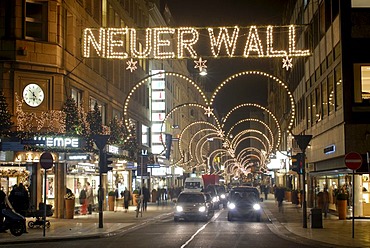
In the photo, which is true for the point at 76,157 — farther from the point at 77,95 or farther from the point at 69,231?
the point at 69,231

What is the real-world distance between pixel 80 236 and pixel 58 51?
13.0 m

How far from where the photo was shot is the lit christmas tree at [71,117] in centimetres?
3428

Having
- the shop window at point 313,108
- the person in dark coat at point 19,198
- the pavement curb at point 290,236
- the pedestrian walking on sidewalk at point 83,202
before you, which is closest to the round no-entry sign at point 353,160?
the pavement curb at point 290,236

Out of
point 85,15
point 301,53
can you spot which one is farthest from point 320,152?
point 85,15

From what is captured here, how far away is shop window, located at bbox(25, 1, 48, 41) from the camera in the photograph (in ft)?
111

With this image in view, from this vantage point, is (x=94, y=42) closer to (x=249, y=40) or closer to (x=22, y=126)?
(x=22, y=126)

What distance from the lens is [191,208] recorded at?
34.3 metres

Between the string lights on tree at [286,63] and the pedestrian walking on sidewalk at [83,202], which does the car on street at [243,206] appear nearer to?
the string lights on tree at [286,63]

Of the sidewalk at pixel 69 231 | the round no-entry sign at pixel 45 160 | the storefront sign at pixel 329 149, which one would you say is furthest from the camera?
the storefront sign at pixel 329 149

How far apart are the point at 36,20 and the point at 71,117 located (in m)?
5.43

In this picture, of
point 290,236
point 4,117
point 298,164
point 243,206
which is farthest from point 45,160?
point 243,206

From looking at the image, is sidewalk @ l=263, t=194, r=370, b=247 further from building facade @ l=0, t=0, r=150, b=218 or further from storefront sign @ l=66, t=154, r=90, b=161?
building facade @ l=0, t=0, r=150, b=218

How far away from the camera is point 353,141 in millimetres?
32594

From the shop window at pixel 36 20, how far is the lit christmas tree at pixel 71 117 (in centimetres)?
367
